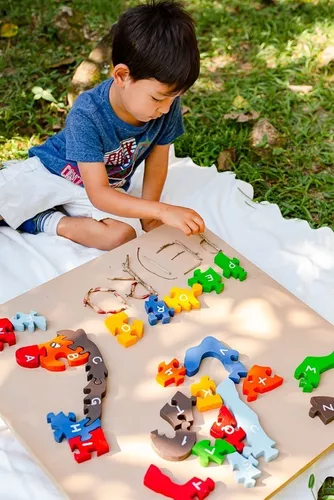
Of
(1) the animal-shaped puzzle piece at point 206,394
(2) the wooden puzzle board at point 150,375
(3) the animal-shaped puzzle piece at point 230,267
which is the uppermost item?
(3) the animal-shaped puzzle piece at point 230,267

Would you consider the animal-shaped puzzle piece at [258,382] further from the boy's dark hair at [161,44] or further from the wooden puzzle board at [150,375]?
the boy's dark hair at [161,44]

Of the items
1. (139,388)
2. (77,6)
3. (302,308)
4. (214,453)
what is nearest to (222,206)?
(302,308)

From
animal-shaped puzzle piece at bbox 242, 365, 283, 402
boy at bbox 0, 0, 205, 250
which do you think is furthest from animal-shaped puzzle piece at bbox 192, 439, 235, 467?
boy at bbox 0, 0, 205, 250

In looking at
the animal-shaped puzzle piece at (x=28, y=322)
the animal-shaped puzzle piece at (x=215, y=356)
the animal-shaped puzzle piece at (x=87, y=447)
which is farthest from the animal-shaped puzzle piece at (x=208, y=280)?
the animal-shaped puzzle piece at (x=87, y=447)

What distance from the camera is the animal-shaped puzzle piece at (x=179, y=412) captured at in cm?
140

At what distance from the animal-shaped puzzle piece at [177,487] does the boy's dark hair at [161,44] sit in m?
0.90

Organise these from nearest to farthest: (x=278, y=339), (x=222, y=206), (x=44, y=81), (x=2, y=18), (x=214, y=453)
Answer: (x=214, y=453) → (x=278, y=339) → (x=222, y=206) → (x=44, y=81) → (x=2, y=18)

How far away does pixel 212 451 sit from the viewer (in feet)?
4.42

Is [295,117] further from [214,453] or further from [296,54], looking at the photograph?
[214,453]

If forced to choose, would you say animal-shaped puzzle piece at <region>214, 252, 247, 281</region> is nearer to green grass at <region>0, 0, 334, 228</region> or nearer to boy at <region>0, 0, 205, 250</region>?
boy at <region>0, 0, 205, 250</region>

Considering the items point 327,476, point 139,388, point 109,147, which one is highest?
point 109,147

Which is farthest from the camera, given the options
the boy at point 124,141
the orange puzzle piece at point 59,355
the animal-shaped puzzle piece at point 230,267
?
the animal-shaped puzzle piece at point 230,267

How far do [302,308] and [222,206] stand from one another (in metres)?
0.60

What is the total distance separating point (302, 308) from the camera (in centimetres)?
171
